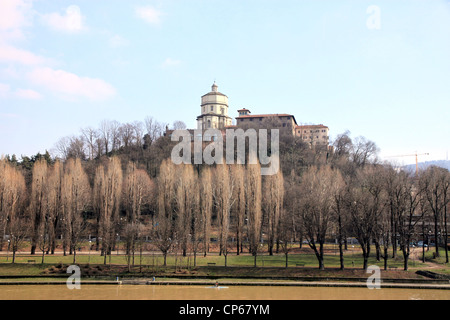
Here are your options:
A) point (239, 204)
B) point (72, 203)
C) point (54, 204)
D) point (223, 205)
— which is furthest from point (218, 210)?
point (54, 204)

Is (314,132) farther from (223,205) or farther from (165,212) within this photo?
(165,212)

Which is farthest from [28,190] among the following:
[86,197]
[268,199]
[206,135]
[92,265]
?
[206,135]

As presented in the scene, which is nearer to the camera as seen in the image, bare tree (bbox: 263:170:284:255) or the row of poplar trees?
the row of poplar trees

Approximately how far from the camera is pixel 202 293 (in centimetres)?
2723

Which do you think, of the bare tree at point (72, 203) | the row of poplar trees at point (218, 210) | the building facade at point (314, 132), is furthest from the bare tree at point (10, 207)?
the building facade at point (314, 132)

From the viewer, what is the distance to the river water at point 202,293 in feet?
84.1

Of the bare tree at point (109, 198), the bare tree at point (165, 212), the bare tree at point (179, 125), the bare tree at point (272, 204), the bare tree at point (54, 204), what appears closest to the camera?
the bare tree at point (165, 212)

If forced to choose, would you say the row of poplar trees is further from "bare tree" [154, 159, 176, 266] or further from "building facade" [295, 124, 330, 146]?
"building facade" [295, 124, 330, 146]

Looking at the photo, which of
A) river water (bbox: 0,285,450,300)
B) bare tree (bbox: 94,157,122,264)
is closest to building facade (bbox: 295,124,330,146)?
bare tree (bbox: 94,157,122,264)

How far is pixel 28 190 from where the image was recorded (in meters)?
53.2

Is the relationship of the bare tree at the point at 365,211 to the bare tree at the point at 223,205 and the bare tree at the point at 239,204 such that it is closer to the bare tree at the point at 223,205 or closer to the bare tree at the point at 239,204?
the bare tree at the point at 239,204

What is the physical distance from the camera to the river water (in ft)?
84.1
